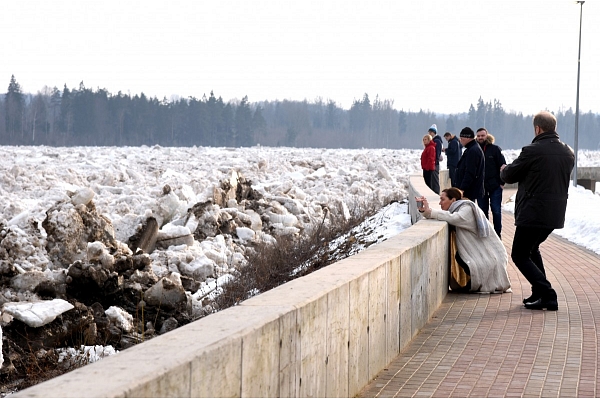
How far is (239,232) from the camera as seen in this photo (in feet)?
63.2

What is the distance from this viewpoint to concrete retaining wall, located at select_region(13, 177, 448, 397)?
10.8 feet

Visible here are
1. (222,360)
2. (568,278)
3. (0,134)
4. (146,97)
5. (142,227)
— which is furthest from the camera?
Result: (146,97)

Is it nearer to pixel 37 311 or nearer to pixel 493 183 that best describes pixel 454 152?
pixel 493 183

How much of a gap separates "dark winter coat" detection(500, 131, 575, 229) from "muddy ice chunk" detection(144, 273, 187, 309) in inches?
214

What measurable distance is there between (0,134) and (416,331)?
137989mm

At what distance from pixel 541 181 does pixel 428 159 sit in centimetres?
1094

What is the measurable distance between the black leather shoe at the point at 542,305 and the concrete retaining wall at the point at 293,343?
3.86 feet

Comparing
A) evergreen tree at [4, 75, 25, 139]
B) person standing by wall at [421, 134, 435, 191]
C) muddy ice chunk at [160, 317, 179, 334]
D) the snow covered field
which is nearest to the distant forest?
evergreen tree at [4, 75, 25, 139]

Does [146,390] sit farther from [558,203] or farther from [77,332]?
[77,332]

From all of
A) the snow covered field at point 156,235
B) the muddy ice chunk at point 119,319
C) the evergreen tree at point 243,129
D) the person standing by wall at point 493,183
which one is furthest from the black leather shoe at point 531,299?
the evergreen tree at point 243,129

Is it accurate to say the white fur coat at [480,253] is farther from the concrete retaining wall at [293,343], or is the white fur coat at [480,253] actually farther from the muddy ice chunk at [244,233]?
the muddy ice chunk at [244,233]

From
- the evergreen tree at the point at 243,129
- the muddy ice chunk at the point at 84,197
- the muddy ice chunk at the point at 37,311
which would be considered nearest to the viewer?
the muddy ice chunk at the point at 37,311

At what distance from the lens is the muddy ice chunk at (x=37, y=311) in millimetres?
9953

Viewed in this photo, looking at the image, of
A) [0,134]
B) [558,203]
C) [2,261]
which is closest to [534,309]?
[558,203]
